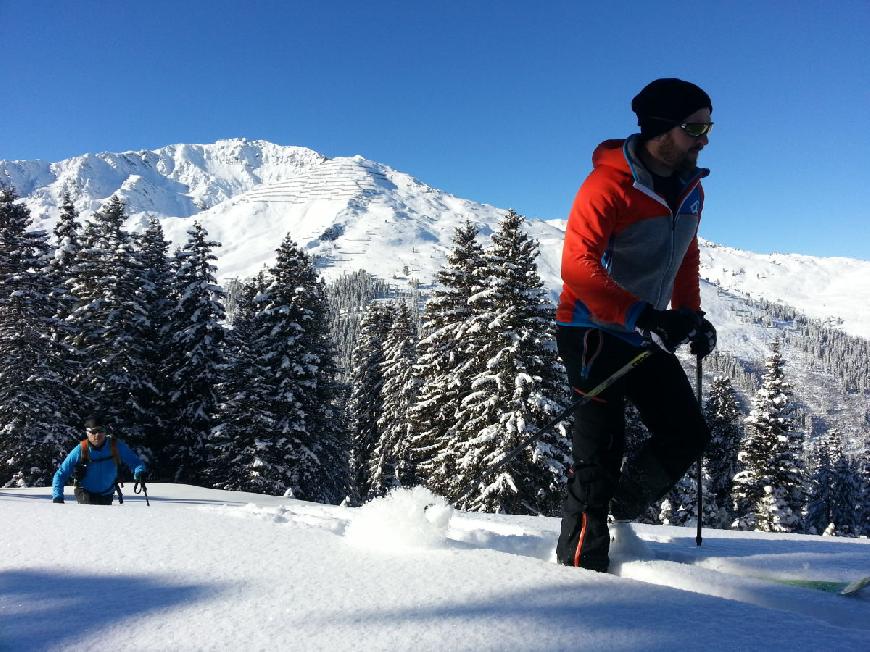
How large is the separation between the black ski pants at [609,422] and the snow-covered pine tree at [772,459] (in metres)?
23.9

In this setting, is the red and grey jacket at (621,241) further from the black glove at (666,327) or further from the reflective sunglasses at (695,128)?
the reflective sunglasses at (695,128)

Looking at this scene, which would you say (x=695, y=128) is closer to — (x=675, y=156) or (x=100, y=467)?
(x=675, y=156)

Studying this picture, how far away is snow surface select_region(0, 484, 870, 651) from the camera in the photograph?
1403 millimetres

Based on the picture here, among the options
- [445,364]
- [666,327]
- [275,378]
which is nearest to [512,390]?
[445,364]

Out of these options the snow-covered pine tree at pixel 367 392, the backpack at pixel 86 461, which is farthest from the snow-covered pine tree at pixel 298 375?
the backpack at pixel 86 461

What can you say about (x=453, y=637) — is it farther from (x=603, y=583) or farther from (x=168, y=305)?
(x=168, y=305)

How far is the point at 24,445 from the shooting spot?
730 inches

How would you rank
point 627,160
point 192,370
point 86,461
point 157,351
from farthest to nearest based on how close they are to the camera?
point 157,351, point 192,370, point 86,461, point 627,160

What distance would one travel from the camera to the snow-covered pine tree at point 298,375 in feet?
68.6

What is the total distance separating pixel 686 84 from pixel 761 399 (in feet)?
83.0

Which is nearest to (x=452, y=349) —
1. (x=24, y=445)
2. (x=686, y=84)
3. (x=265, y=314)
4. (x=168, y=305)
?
(x=265, y=314)

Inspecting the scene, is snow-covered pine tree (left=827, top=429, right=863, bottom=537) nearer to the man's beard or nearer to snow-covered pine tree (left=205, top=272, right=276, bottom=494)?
snow-covered pine tree (left=205, top=272, right=276, bottom=494)

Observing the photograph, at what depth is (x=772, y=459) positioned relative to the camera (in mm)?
23953

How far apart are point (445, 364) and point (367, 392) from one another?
A: 1364 cm
